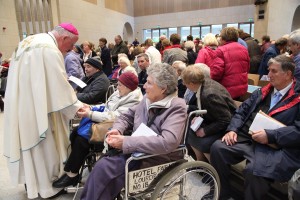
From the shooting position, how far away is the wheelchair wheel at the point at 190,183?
1519 millimetres

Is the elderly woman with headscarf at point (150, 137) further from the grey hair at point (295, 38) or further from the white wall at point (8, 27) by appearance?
the white wall at point (8, 27)

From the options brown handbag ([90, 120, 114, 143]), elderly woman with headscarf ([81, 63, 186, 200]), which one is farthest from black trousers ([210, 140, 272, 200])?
brown handbag ([90, 120, 114, 143])

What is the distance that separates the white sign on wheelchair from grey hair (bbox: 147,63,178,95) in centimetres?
55

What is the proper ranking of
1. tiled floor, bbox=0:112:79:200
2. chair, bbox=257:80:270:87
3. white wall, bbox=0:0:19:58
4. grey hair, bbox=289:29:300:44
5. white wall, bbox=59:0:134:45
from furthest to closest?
1. white wall, bbox=59:0:134:45
2. white wall, bbox=0:0:19:58
3. chair, bbox=257:80:270:87
4. grey hair, bbox=289:29:300:44
5. tiled floor, bbox=0:112:79:200

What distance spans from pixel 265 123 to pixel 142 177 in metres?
1.02

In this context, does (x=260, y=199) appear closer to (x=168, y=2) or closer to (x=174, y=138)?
(x=174, y=138)

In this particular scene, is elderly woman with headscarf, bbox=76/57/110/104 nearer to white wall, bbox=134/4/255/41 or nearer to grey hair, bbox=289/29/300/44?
grey hair, bbox=289/29/300/44

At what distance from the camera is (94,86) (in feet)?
9.63

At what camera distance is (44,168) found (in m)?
2.03

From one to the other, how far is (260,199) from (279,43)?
3.21m

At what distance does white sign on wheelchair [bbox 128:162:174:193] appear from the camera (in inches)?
59.3

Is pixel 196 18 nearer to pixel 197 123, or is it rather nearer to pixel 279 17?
pixel 279 17

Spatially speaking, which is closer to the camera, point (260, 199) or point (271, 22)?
point (260, 199)

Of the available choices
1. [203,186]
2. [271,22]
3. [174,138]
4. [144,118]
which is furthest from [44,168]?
Result: [271,22]
